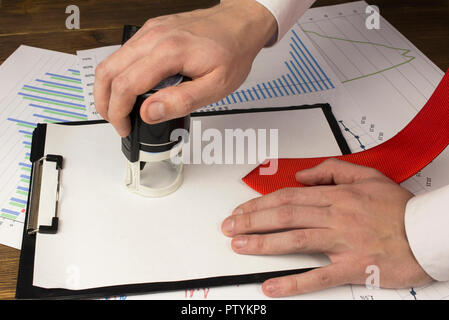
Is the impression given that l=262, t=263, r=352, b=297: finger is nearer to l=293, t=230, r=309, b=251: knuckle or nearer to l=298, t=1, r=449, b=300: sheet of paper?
l=293, t=230, r=309, b=251: knuckle

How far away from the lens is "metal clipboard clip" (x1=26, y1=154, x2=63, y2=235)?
2.20 ft

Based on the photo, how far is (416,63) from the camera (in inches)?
40.8

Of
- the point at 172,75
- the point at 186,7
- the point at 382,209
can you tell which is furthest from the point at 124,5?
the point at 382,209

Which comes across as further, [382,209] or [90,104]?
[90,104]

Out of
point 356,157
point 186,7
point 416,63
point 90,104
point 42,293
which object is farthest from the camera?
point 186,7

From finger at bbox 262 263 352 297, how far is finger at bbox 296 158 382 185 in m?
0.16

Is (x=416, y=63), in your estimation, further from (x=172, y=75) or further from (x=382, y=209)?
(x=172, y=75)

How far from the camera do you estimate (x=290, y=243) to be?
2.15 ft

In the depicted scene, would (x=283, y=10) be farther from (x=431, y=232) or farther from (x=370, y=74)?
(x=431, y=232)

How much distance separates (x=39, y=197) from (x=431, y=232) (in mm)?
567

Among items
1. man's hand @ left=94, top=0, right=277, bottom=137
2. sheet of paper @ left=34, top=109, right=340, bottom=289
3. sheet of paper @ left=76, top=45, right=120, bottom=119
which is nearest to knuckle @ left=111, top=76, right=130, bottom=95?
man's hand @ left=94, top=0, right=277, bottom=137

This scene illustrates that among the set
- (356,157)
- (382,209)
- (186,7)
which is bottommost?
(382,209)

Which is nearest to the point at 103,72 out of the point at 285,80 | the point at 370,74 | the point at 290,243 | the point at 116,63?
the point at 116,63

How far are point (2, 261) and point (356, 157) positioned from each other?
0.58 m
